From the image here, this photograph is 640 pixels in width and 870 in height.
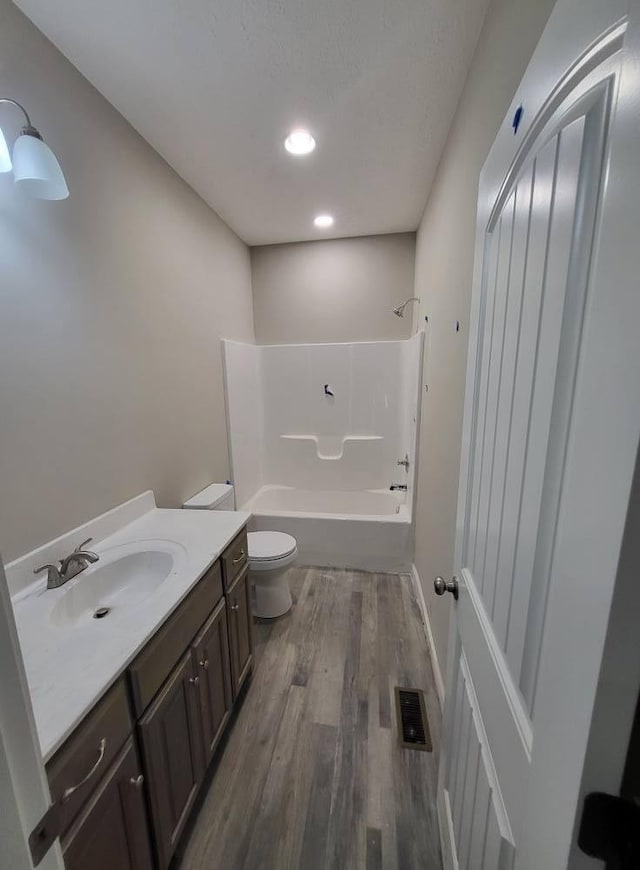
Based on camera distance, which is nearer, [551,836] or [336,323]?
[551,836]

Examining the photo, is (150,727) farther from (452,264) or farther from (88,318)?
(452,264)

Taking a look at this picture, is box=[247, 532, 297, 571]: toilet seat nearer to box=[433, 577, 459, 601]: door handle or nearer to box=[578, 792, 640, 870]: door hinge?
box=[433, 577, 459, 601]: door handle

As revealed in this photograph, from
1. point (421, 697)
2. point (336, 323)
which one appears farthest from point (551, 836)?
Answer: point (336, 323)

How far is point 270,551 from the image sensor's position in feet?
6.70

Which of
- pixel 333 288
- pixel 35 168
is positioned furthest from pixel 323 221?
pixel 35 168

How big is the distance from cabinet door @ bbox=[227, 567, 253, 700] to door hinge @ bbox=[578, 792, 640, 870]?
1.28 m

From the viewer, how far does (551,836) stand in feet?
1.28

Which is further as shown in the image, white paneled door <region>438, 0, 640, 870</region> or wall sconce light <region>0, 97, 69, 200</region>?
wall sconce light <region>0, 97, 69, 200</region>

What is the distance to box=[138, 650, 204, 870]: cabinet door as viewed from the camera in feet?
3.02

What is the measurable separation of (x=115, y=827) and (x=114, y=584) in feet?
2.18

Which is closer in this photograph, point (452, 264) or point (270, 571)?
point (452, 264)

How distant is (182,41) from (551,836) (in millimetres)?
2150

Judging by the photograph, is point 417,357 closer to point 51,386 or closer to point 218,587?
point 218,587

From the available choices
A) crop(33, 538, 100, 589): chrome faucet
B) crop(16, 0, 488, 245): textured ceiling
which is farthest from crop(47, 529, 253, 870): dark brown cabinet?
crop(16, 0, 488, 245): textured ceiling
